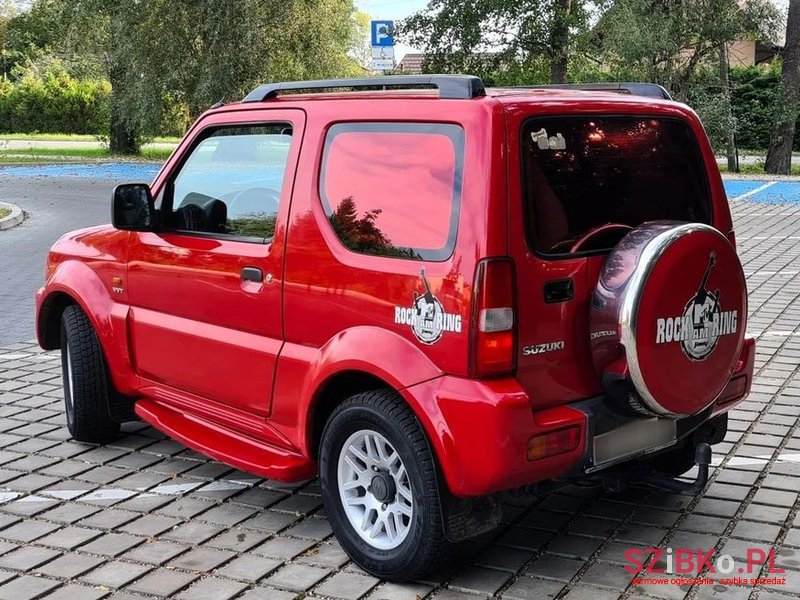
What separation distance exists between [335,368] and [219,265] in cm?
94

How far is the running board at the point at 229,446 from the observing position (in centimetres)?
430

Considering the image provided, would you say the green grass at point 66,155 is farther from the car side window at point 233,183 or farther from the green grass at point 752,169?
the car side window at point 233,183

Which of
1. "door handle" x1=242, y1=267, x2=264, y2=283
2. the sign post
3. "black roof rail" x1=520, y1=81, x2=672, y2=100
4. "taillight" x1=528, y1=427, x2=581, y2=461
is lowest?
"taillight" x1=528, y1=427, x2=581, y2=461

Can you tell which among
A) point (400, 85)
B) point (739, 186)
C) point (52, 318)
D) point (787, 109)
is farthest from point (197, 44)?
point (400, 85)

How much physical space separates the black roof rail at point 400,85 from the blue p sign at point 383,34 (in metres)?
13.3

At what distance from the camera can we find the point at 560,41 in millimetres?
26328

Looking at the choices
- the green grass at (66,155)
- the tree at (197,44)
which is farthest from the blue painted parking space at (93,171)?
the green grass at (66,155)

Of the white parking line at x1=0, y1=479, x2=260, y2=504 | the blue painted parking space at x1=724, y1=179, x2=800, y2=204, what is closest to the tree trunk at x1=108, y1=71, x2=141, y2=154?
the blue painted parking space at x1=724, y1=179, x2=800, y2=204

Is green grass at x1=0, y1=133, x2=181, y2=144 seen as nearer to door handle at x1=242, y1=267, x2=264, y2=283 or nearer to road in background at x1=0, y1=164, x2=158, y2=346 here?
road in background at x1=0, y1=164, x2=158, y2=346

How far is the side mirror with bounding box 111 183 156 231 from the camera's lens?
4.92 meters

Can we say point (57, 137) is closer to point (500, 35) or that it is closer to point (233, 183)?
point (500, 35)

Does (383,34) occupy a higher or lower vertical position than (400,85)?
higher

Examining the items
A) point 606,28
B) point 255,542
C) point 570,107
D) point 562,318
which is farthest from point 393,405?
point 606,28

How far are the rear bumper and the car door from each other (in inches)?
39.0
